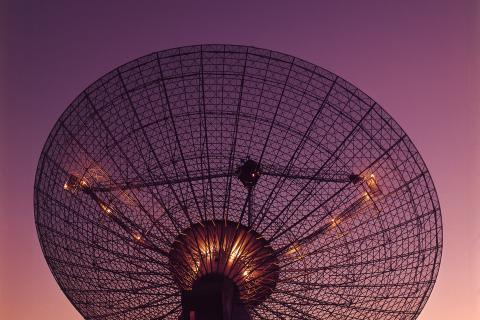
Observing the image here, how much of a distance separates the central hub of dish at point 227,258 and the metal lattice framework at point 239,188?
10cm

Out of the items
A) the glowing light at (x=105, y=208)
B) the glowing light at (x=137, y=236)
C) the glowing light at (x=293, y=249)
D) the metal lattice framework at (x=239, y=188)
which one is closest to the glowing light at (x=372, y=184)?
the metal lattice framework at (x=239, y=188)

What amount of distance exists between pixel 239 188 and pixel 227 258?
302 cm

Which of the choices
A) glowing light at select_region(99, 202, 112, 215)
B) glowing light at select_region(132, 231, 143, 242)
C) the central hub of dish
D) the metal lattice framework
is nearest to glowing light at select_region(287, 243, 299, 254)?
the metal lattice framework

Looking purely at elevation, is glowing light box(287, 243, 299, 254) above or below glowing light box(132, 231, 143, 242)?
below

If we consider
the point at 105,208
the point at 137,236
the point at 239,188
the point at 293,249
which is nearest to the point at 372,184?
the point at 293,249

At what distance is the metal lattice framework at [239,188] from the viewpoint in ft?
82.4

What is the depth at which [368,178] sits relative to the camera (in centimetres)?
2620

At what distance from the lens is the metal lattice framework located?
25.1 m

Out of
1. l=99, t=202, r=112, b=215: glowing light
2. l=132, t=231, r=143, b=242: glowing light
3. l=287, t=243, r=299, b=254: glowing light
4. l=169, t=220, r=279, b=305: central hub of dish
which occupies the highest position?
l=99, t=202, r=112, b=215: glowing light

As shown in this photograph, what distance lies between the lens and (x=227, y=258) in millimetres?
24203

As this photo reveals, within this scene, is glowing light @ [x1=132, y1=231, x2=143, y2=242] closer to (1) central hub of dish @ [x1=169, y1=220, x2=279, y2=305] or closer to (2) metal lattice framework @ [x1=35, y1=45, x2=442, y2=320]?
(2) metal lattice framework @ [x1=35, y1=45, x2=442, y2=320]

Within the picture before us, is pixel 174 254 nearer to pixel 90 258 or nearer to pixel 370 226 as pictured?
pixel 90 258

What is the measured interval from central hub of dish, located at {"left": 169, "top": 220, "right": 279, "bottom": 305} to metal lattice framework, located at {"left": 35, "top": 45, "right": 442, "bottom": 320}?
0.32ft

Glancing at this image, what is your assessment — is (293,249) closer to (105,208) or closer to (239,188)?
(239,188)
